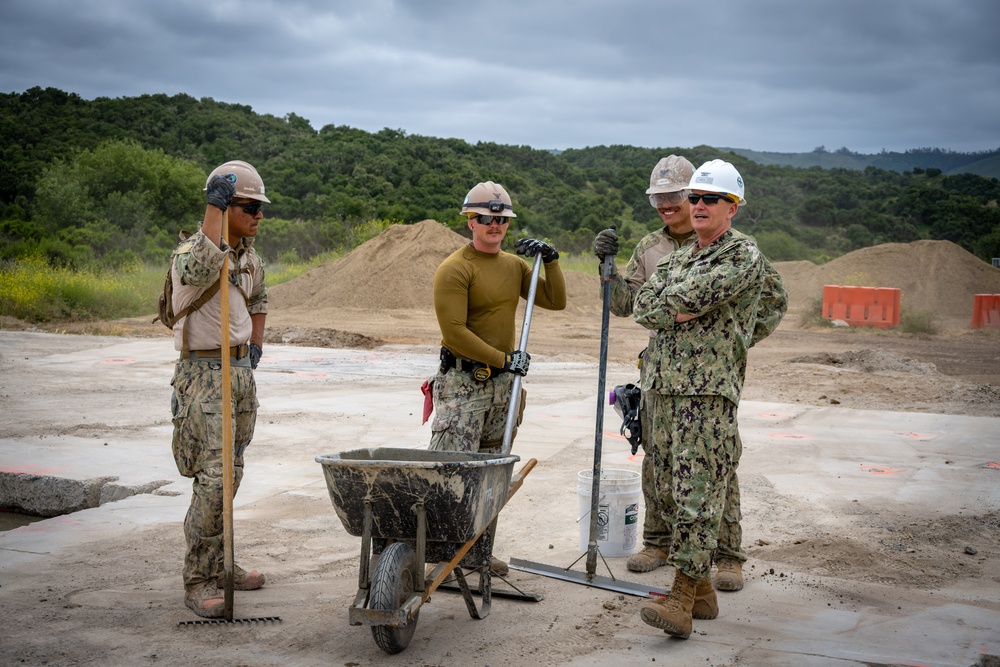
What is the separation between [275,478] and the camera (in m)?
7.28

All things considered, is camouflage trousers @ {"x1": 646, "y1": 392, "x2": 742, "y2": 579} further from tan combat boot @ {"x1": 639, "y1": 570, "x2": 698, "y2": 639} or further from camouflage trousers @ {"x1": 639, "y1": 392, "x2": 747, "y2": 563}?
camouflage trousers @ {"x1": 639, "y1": 392, "x2": 747, "y2": 563}

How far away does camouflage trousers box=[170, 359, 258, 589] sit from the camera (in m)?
4.52

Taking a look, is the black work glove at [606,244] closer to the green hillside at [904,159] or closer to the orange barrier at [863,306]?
the orange barrier at [863,306]

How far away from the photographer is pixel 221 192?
4.29 m

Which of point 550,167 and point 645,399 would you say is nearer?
point 645,399

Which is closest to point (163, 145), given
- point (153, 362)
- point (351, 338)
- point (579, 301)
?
point (579, 301)

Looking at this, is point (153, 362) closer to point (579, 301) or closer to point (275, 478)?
point (275, 478)

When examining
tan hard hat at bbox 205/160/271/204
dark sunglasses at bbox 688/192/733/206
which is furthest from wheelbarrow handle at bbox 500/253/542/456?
tan hard hat at bbox 205/160/271/204

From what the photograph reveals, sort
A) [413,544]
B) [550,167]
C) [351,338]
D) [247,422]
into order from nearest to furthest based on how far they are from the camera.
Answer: [413,544] < [247,422] < [351,338] < [550,167]

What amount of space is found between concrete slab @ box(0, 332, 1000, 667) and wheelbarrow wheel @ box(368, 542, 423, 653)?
140mm

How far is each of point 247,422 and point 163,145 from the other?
5658 cm

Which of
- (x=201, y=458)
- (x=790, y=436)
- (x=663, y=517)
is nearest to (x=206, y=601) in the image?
(x=201, y=458)

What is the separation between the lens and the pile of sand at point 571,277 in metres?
26.9

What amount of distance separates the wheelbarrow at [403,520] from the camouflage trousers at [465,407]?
653 millimetres
